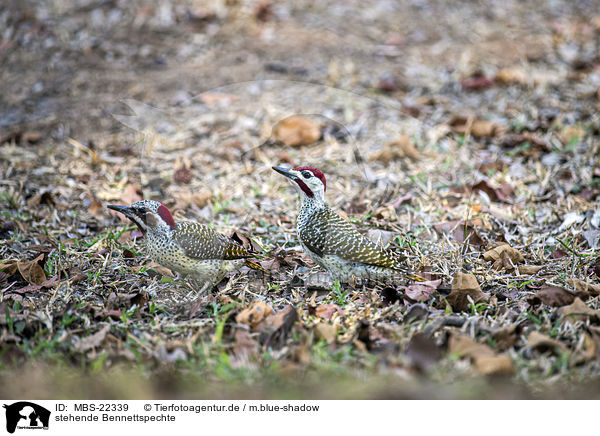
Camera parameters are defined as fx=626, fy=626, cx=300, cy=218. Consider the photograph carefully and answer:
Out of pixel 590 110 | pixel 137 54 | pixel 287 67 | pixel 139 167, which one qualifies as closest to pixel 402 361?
pixel 139 167

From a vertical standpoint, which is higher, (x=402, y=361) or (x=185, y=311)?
(x=402, y=361)

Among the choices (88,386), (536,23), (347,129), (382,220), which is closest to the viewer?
(88,386)

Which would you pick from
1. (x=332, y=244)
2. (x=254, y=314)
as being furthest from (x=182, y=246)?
(x=332, y=244)

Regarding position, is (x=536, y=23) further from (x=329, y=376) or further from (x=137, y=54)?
(x=329, y=376)

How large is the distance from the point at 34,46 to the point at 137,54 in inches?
49.7

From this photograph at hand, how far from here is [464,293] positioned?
379 cm

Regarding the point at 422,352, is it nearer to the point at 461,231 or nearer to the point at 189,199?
the point at 461,231

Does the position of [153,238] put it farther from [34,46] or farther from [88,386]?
[34,46]

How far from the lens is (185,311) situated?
373cm

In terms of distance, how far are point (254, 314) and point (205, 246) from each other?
1.88 feet

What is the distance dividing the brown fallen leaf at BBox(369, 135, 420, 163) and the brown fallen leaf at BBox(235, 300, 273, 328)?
2778 millimetres

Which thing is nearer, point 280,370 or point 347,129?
point 280,370

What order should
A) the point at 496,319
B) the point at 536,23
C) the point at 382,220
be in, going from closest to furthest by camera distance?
the point at 496,319 < the point at 382,220 < the point at 536,23
